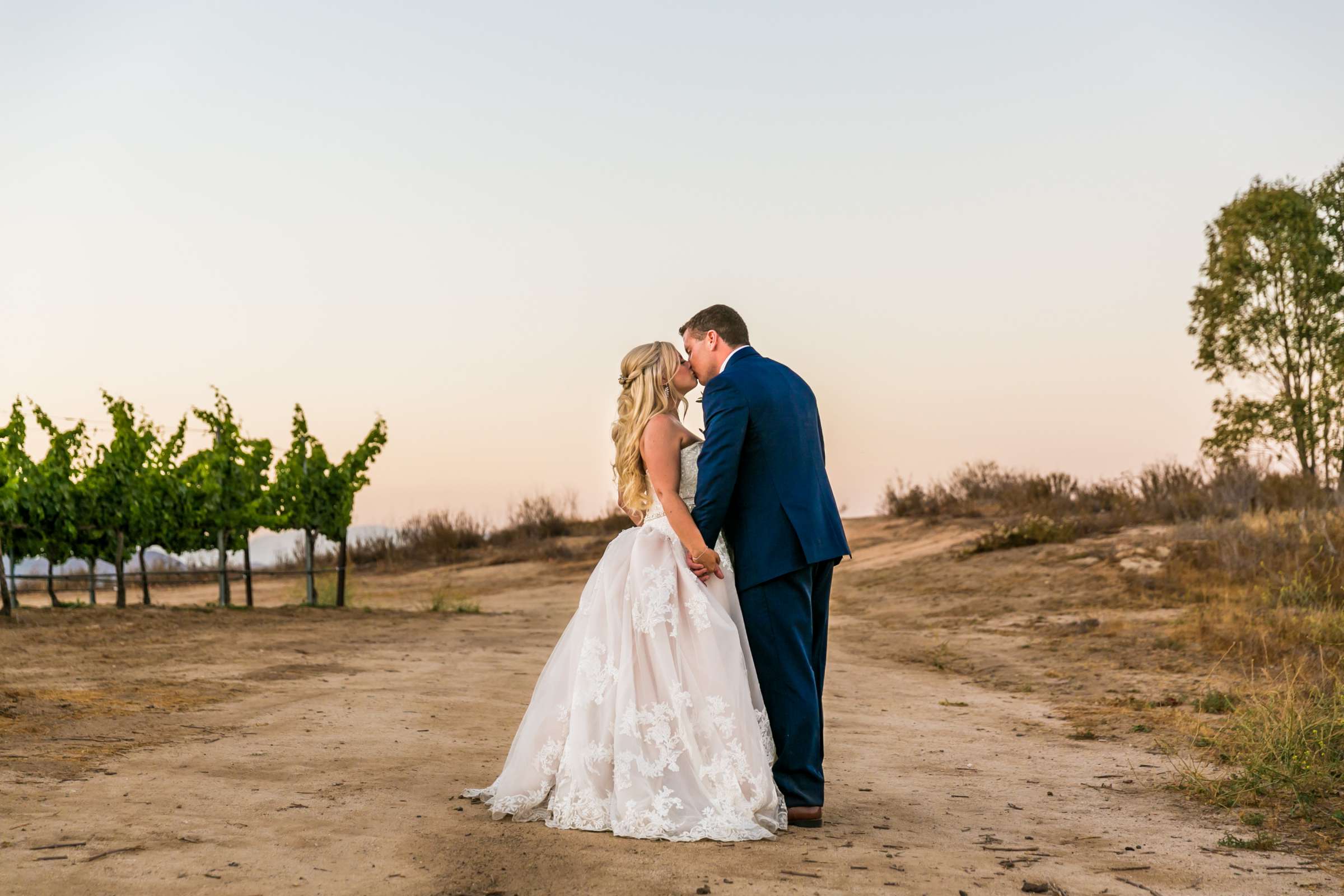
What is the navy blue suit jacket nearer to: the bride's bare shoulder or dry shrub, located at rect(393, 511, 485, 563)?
the bride's bare shoulder

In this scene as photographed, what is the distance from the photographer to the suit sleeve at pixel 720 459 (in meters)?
4.95

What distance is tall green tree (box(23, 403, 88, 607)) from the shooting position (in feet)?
60.7

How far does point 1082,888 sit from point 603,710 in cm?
207

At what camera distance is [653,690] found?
4988 millimetres

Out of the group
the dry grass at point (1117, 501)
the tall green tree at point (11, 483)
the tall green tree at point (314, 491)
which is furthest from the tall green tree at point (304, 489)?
the dry grass at point (1117, 501)

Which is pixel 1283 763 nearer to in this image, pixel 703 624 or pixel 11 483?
pixel 703 624

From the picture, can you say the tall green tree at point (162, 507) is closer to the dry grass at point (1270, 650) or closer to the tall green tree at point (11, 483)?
the tall green tree at point (11, 483)

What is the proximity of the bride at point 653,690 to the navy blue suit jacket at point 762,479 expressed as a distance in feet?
0.46

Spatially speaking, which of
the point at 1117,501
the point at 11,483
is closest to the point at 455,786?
the point at 11,483

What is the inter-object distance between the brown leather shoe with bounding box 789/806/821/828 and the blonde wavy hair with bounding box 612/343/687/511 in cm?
152

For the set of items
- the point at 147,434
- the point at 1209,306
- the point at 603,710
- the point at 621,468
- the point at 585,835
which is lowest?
the point at 585,835

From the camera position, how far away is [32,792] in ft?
17.4

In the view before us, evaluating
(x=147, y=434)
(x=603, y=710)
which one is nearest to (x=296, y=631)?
(x=147, y=434)

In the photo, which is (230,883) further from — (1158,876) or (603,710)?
(1158,876)
